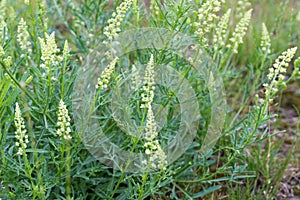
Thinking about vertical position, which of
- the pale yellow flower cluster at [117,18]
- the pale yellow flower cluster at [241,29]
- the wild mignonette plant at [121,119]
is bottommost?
the wild mignonette plant at [121,119]

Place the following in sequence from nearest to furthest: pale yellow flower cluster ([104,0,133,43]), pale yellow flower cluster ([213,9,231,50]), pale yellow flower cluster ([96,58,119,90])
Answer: pale yellow flower cluster ([96,58,119,90])
pale yellow flower cluster ([104,0,133,43])
pale yellow flower cluster ([213,9,231,50])

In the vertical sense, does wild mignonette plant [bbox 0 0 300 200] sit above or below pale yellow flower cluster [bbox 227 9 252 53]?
below

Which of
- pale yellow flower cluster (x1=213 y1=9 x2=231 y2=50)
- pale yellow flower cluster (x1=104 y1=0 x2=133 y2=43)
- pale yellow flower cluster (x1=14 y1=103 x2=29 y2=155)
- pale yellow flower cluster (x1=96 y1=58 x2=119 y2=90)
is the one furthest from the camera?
pale yellow flower cluster (x1=213 y1=9 x2=231 y2=50)

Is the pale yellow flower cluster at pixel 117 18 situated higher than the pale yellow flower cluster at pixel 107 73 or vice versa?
the pale yellow flower cluster at pixel 117 18

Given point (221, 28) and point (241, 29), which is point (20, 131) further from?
point (241, 29)

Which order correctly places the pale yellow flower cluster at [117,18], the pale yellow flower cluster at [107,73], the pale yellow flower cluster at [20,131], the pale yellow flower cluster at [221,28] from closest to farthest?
the pale yellow flower cluster at [20,131], the pale yellow flower cluster at [107,73], the pale yellow flower cluster at [117,18], the pale yellow flower cluster at [221,28]

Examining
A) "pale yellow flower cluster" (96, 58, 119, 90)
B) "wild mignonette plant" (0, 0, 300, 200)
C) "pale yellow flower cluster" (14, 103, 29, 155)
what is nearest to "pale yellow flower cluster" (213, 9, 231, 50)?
"wild mignonette plant" (0, 0, 300, 200)

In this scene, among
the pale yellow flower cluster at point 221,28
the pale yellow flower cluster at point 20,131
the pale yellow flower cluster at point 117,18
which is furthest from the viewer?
the pale yellow flower cluster at point 221,28

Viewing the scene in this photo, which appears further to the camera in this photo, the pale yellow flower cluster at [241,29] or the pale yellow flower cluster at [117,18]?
the pale yellow flower cluster at [241,29]

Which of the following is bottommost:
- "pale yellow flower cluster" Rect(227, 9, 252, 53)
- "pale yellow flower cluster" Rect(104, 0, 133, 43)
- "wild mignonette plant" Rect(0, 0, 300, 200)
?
"wild mignonette plant" Rect(0, 0, 300, 200)

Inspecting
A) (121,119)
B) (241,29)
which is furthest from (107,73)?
(241,29)

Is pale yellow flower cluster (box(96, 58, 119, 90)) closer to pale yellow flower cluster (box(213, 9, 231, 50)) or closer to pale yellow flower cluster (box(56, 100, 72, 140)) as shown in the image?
pale yellow flower cluster (box(56, 100, 72, 140))

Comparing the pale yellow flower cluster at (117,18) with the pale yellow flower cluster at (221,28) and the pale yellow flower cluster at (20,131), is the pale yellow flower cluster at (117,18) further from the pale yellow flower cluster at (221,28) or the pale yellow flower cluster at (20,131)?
the pale yellow flower cluster at (221,28)

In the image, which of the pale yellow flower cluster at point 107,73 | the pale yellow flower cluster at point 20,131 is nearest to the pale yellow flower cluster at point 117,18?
Answer: the pale yellow flower cluster at point 107,73
